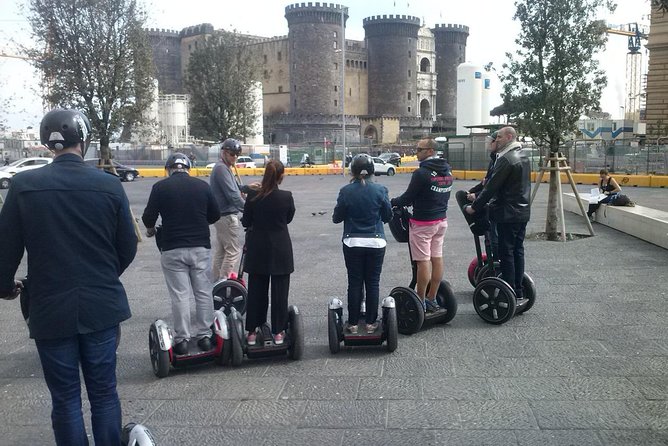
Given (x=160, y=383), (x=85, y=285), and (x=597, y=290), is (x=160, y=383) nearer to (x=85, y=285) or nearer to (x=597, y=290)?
(x=85, y=285)

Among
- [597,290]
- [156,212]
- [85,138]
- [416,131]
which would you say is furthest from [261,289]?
[416,131]

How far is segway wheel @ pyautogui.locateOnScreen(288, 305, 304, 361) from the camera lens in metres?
5.48

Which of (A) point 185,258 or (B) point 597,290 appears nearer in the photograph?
(A) point 185,258

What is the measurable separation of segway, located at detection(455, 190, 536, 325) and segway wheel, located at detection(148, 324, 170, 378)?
3.11 m

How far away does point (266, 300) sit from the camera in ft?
18.3

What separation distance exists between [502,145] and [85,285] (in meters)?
4.75

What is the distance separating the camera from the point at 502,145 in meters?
6.73

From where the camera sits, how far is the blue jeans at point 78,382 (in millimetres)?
3137

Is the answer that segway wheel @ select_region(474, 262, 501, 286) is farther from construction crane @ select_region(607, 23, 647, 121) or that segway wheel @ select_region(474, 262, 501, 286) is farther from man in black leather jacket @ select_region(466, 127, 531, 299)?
construction crane @ select_region(607, 23, 647, 121)

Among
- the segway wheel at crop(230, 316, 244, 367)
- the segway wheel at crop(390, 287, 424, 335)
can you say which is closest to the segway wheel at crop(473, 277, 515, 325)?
the segway wheel at crop(390, 287, 424, 335)

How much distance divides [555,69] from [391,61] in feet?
264

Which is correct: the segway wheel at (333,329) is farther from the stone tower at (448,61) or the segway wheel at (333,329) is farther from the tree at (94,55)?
the stone tower at (448,61)

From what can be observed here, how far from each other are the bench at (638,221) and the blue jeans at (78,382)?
9.89 metres

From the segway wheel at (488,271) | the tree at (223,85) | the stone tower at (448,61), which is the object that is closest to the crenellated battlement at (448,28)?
the stone tower at (448,61)
